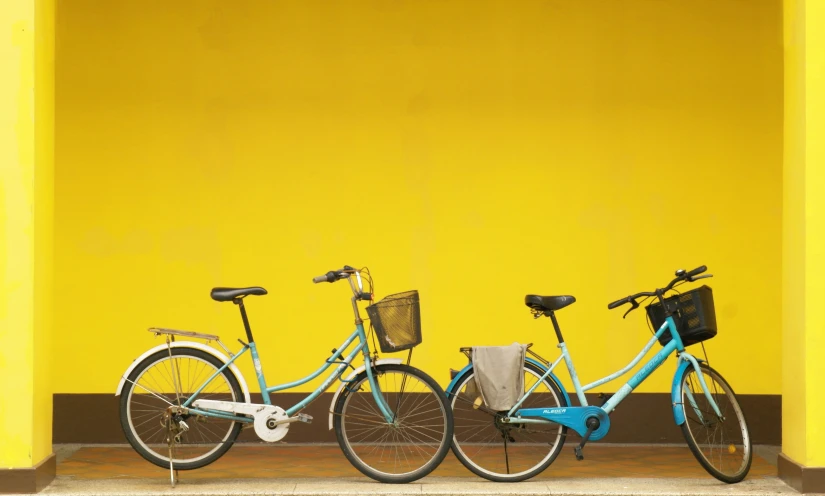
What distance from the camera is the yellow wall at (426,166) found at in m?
8.15

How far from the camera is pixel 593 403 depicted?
8062 millimetres

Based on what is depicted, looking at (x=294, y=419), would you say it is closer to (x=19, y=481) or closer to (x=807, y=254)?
(x=19, y=481)

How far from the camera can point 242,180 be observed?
8203 millimetres

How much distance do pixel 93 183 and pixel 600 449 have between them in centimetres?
437

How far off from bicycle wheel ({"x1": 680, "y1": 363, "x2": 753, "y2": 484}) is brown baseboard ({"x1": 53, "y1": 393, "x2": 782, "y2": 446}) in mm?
991

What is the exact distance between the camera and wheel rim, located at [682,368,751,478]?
22.0 feet

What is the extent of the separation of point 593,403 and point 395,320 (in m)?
2.21

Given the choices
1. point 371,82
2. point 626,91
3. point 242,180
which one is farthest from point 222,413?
point 626,91

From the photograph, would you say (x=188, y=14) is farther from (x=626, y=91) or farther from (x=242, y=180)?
(x=626, y=91)

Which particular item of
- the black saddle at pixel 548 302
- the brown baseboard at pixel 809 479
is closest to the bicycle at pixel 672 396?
the black saddle at pixel 548 302

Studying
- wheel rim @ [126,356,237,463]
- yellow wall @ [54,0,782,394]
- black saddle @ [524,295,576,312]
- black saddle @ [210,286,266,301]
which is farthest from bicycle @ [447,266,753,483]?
wheel rim @ [126,356,237,463]

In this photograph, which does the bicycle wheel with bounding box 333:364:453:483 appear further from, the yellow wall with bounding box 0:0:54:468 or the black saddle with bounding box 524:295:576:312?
the yellow wall with bounding box 0:0:54:468

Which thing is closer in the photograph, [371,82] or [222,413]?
[222,413]

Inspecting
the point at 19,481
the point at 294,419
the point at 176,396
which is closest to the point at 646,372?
the point at 294,419
